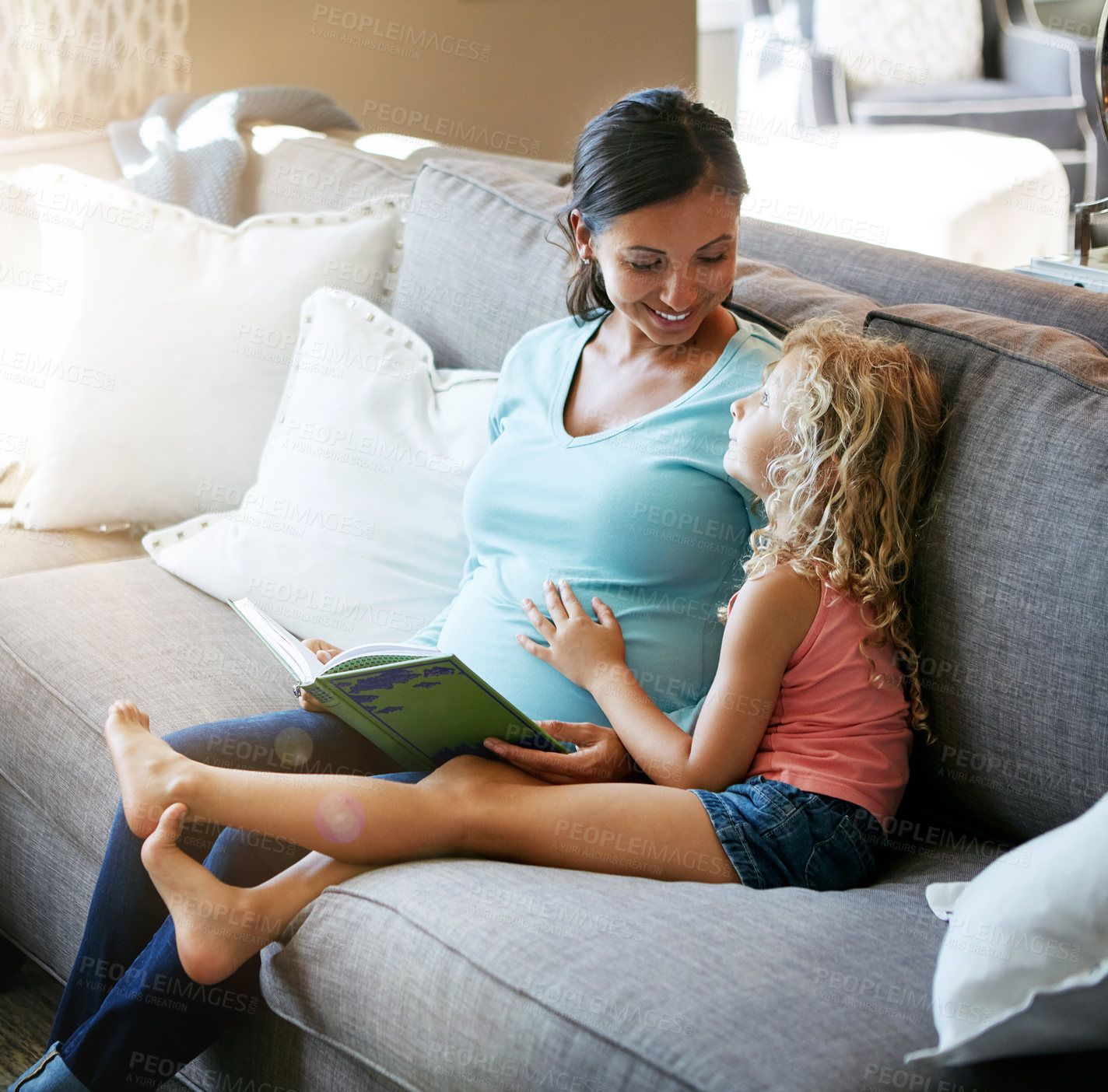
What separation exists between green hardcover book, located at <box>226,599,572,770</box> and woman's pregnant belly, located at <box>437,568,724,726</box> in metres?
0.08

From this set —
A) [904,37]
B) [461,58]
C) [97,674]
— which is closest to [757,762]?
[97,674]

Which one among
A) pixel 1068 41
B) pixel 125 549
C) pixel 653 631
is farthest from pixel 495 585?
→ pixel 1068 41

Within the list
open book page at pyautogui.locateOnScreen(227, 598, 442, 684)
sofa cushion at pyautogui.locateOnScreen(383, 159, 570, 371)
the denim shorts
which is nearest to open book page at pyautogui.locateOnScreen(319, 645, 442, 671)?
open book page at pyautogui.locateOnScreen(227, 598, 442, 684)

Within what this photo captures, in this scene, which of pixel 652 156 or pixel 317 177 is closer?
pixel 652 156

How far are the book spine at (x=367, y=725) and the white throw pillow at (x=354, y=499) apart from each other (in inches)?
14.1

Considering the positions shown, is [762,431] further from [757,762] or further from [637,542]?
[757,762]

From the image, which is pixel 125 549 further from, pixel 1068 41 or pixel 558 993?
pixel 1068 41

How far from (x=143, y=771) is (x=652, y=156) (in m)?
0.87

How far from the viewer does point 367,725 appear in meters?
1.18

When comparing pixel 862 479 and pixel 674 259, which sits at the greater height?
pixel 674 259

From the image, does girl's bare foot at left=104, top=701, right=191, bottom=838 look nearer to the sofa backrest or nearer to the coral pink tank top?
the coral pink tank top

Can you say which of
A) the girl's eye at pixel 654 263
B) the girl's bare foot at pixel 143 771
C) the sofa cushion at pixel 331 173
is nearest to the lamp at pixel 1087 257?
the girl's eye at pixel 654 263

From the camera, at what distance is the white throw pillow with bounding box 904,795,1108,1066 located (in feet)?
2.62

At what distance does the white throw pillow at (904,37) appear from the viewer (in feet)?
13.1
